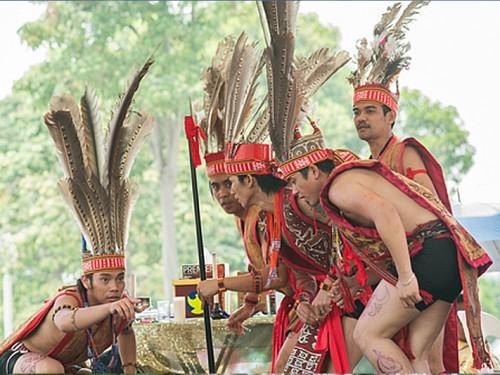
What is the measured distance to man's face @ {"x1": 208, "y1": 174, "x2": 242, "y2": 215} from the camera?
4.00 m

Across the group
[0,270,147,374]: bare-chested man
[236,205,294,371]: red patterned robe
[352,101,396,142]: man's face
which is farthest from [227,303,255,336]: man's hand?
[352,101,396,142]: man's face

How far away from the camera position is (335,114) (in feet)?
36.1

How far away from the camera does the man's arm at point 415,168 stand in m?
3.36

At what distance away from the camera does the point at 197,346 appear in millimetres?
4688

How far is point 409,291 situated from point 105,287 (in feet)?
4.71

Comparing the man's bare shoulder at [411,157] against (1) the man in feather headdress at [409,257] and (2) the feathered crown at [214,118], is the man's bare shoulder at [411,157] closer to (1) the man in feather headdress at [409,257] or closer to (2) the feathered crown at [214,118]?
(1) the man in feather headdress at [409,257]

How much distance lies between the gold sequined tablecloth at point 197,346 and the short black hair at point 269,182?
1277mm

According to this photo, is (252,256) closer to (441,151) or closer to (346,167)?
(346,167)

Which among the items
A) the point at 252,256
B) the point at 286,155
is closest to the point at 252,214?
the point at 252,256

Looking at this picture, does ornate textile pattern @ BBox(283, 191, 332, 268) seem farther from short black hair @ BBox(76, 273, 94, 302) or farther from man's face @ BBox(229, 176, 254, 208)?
short black hair @ BBox(76, 273, 94, 302)

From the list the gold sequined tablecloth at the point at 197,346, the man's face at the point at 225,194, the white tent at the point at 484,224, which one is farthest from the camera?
the white tent at the point at 484,224

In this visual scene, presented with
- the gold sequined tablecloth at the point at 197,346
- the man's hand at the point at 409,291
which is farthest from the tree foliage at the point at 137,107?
the man's hand at the point at 409,291

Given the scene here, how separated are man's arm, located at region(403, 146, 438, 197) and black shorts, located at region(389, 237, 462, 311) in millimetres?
546

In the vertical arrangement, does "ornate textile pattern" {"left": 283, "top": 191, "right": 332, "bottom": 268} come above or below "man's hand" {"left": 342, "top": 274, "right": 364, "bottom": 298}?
above
